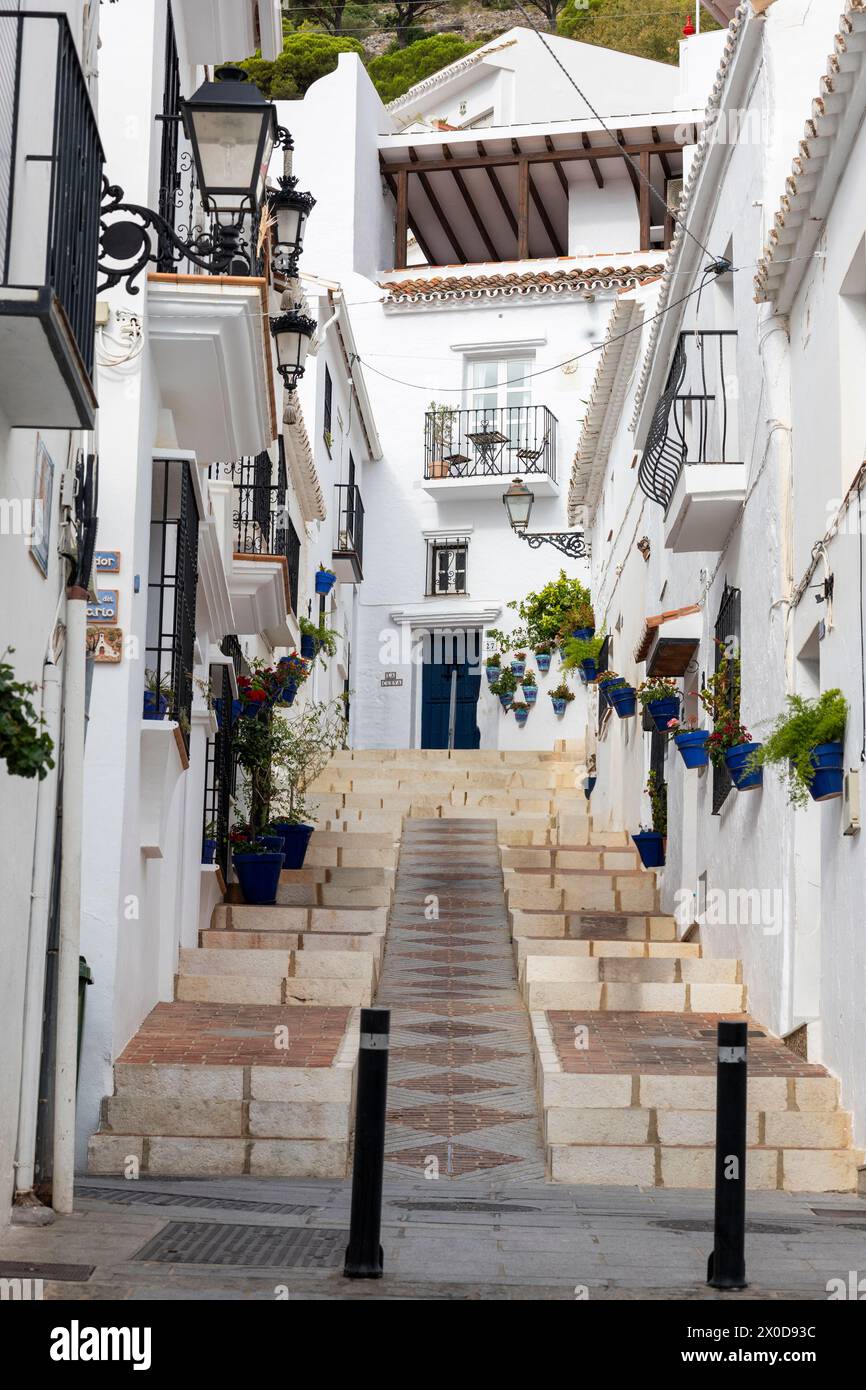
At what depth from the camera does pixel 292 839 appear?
16.2 m

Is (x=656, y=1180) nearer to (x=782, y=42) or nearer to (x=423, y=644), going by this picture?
(x=782, y=42)

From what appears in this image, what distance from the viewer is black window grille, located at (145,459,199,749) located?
394 inches

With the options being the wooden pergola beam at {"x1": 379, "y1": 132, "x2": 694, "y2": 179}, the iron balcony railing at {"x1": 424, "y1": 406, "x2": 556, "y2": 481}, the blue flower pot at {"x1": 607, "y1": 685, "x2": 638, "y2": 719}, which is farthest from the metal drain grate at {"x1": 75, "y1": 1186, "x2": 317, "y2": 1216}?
the wooden pergola beam at {"x1": 379, "y1": 132, "x2": 694, "y2": 179}

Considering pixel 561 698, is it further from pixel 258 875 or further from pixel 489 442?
pixel 258 875

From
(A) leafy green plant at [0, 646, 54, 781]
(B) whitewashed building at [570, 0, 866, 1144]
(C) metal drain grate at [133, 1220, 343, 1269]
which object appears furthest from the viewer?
(B) whitewashed building at [570, 0, 866, 1144]

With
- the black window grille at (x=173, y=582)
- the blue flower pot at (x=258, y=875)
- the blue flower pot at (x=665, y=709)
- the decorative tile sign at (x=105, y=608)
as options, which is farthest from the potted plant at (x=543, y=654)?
the decorative tile sign at (x=105, y=608)

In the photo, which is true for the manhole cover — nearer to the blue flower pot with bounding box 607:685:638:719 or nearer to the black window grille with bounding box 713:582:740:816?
the black window grille with bounding box 713:582:740:816

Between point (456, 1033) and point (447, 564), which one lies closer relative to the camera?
point (456, 1033)

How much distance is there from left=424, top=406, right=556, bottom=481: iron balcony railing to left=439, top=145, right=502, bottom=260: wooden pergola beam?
534 cm

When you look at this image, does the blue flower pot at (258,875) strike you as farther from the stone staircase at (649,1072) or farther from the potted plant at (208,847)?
the stone staircase at (649,1072)

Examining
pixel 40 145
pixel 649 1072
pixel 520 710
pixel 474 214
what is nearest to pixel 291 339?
pixel 649 1072

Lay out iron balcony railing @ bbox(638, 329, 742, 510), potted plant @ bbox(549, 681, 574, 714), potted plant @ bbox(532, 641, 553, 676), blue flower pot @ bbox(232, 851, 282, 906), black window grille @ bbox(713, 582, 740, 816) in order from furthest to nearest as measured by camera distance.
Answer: potted plant @ bbox(532, 641, 553, 676) → potted plant @ bbox(549, 681, 574, 714) → blue flower pot @ bbox(232, 851, 282, 906) → iron balcony railing @ bbox(638, 329, 742, 510) → black window grille @ bbox(713, 582, 740, 816)

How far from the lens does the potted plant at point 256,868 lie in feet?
48.1

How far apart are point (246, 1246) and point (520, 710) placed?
22.3 metres
